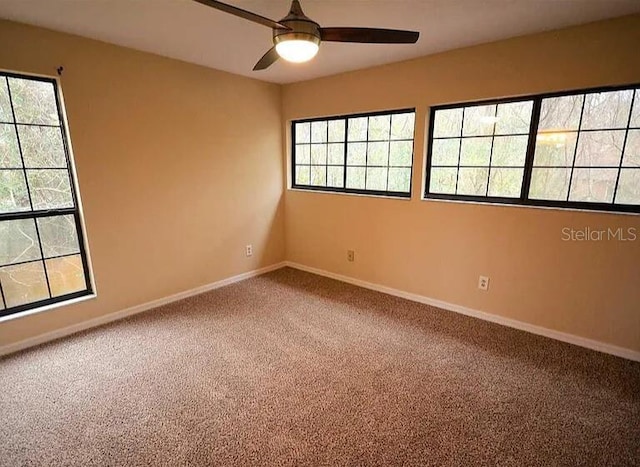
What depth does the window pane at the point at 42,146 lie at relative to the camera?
92.7 inches

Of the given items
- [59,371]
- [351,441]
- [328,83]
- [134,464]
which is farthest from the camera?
[328,83]

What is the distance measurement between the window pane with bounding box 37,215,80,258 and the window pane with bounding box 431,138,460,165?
321 cm

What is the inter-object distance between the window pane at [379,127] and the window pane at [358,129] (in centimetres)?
7

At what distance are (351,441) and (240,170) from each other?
115 inches

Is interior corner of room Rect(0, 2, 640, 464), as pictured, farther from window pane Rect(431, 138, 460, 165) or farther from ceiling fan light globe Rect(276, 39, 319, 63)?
ceiling fan light globe Rect(276, 39, 319, 63)

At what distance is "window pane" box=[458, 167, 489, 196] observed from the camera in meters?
2.81

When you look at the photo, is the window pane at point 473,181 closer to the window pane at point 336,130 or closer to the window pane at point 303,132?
the window pane at point 336,130

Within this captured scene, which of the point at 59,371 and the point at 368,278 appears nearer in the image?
the point at 59,371

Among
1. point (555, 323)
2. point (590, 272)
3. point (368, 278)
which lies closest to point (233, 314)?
point (368, 278)

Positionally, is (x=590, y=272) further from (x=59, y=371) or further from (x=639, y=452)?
(x=59, y=371)

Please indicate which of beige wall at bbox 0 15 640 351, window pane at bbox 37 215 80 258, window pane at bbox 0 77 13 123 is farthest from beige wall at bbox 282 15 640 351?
window pane at bbox 0 77 13 123

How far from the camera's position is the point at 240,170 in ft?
12.1

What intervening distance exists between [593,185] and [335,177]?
2381 millimetres

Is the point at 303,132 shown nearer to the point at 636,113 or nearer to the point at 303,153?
the point at 303,153
